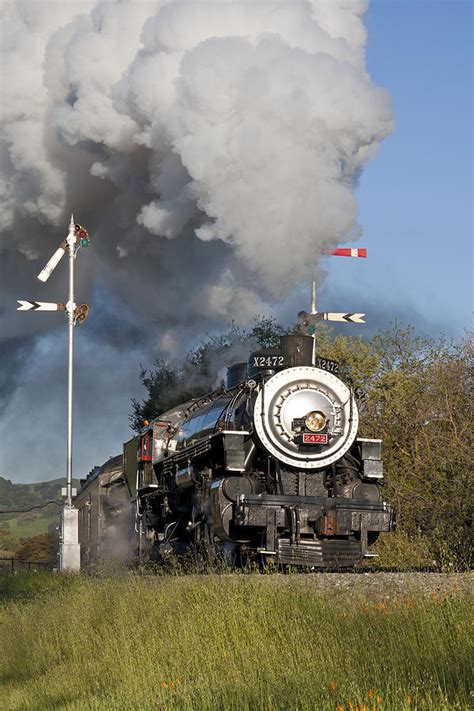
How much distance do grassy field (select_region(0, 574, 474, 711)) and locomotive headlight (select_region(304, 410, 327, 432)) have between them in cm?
386

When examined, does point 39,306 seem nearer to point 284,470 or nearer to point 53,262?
point 53,262

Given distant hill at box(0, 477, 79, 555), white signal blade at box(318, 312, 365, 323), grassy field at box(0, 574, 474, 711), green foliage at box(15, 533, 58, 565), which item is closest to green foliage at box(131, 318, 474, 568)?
white signal blade at box(318, 312, 365, 323)

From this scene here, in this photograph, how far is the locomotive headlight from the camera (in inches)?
610

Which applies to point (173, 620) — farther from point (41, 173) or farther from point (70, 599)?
point (41, 173)

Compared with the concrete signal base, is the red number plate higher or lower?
higher

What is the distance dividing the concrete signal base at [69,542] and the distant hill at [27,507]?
61051mm

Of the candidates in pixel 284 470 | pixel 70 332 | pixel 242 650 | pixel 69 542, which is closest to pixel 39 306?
pixel 70 332

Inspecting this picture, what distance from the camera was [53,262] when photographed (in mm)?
24812

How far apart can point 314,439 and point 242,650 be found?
688cm

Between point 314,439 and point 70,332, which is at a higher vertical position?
point 70,332

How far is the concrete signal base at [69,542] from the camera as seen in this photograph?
75.9ft

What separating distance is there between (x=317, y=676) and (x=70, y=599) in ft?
21.7

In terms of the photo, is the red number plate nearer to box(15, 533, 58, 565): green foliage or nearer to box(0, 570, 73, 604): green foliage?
box(0, 570, 73, 604): green foliage

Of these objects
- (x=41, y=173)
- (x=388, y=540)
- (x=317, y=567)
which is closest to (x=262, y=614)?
(x=317, y=567)
